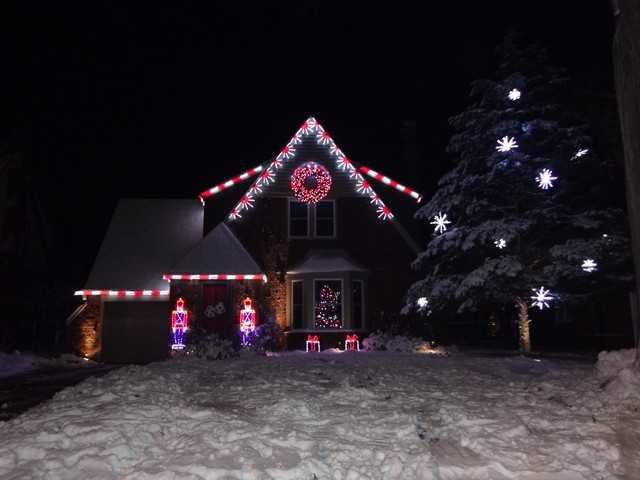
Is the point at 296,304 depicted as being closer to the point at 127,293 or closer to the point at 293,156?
the point at 293,156

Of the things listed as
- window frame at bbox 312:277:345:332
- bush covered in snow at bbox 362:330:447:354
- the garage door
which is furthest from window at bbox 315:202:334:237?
the garage door

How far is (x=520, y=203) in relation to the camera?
54.7ft

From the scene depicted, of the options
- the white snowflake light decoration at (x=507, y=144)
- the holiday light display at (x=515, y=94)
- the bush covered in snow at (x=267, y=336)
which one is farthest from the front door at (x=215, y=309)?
the holiday light display at (x=515, y=94)

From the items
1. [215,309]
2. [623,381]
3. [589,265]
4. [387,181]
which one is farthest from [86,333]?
[623,381]

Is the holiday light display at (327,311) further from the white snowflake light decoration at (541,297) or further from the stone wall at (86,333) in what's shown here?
the stone wall at (86,333)

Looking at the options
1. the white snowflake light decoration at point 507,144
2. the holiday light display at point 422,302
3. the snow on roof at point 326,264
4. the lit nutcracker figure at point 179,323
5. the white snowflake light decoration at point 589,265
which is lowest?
the lit nutcracker figure at point 179,323

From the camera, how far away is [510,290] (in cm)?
1575

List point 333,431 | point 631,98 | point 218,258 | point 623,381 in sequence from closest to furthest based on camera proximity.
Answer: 1. point 333,431
2. point 623,381
3. point 631,98
4. point 218,258

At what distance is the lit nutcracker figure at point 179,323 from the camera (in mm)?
18172

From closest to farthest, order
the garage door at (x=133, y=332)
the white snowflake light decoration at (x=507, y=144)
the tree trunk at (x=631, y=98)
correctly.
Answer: the tree trunk at (x=631, y=98) → the white snowflake light decoration at (x=507, y=144) → the garage door at (x=133, y=332)

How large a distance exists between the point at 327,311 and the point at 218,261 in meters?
4.13

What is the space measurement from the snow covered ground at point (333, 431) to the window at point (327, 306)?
10.4 metres

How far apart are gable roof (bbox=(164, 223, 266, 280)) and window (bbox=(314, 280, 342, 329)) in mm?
2058

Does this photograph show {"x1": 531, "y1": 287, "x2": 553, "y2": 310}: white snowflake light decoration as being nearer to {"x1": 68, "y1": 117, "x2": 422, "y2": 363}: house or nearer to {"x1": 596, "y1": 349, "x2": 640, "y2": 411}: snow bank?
{"x1": 68, "y1": 117, "x2": 422, "y2": 363}: house
